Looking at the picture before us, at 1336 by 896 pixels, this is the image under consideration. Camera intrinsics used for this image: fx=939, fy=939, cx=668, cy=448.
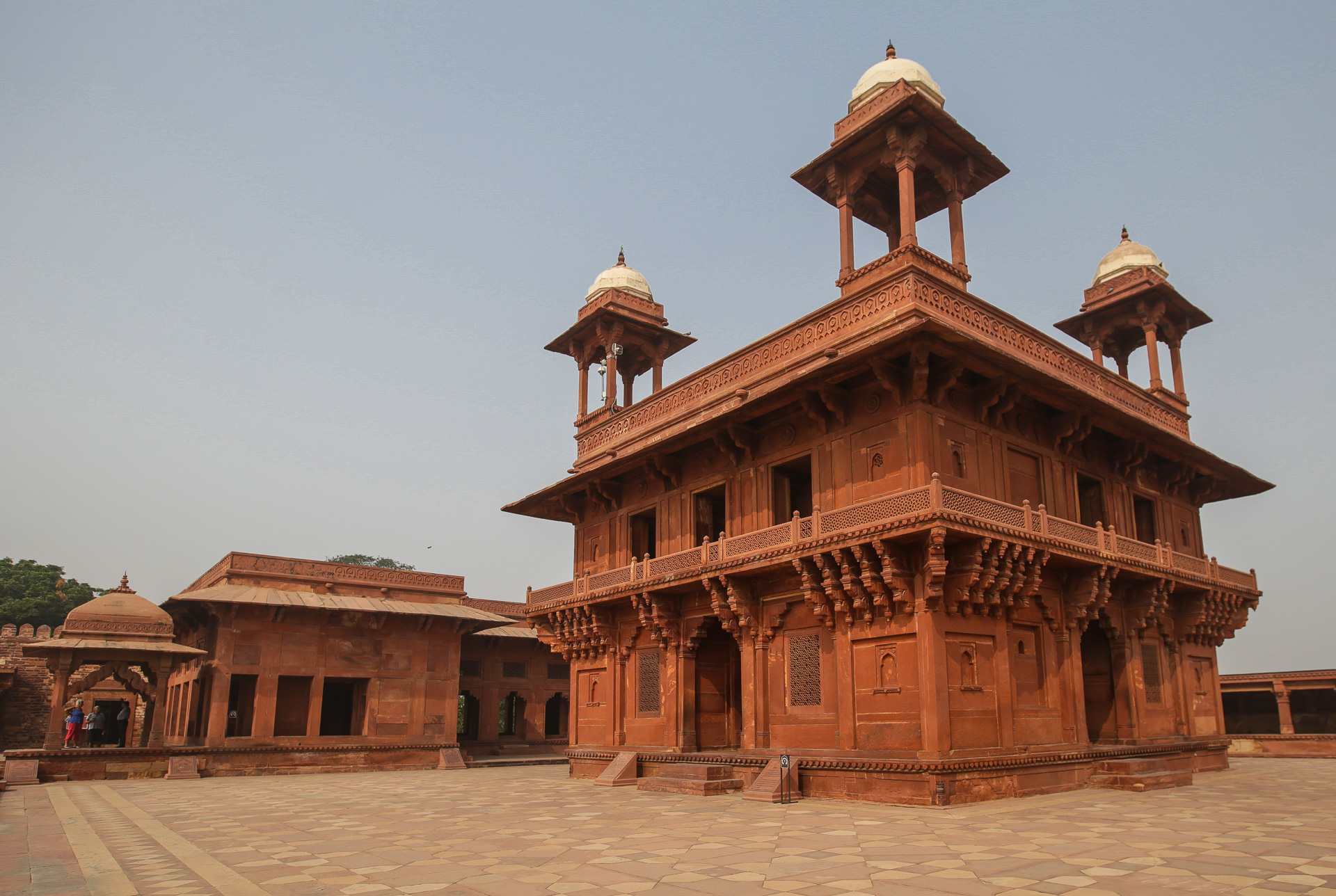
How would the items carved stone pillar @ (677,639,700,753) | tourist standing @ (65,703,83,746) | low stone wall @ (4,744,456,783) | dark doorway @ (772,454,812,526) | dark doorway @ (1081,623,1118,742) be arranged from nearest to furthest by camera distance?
dark doorway @ (772,454,812,526) → dark doorway @ (1081,623,1118,742) → carved stone pillar @ (677,639,700,753) → low stone wall @ (4,744,456,783) → tourist standing @ (65,703,83,746)

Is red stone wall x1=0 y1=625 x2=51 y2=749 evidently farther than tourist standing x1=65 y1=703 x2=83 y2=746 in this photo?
Yes

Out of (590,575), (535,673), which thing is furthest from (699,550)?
(535,673)

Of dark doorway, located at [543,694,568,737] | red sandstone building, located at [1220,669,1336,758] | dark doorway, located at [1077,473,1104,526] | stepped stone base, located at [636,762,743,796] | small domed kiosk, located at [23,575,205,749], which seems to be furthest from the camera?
dark doorway, located at [543,694,568,737]

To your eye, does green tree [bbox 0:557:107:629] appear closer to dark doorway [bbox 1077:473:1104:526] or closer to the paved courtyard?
the paved courtyard

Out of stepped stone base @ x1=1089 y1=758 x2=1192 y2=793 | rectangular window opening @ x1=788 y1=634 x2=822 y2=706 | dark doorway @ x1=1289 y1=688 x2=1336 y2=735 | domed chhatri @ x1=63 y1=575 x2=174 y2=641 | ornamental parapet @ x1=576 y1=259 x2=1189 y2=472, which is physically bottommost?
stepped stone base @ x1=1089 y1=758 x2=1192 y2=793

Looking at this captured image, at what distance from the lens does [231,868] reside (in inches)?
324

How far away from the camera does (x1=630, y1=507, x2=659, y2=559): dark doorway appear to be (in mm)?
20938

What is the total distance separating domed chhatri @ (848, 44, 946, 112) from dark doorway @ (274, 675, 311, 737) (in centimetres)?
2163

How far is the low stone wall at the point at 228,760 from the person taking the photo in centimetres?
2076

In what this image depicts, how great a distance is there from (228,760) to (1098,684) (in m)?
20.5

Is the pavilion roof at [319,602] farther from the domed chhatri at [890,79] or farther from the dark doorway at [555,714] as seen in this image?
the domed chhatri at [890,79]

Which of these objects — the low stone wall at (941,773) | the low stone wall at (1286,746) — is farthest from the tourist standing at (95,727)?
the low stone wall at (1286,746)

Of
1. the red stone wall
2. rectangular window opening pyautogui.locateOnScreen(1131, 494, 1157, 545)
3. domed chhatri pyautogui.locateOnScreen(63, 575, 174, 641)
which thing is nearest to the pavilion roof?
domed chhatri pyautogui.locateOnScreen(63, 575, 174, 641)

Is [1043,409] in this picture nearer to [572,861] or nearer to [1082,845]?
[1082,845]
